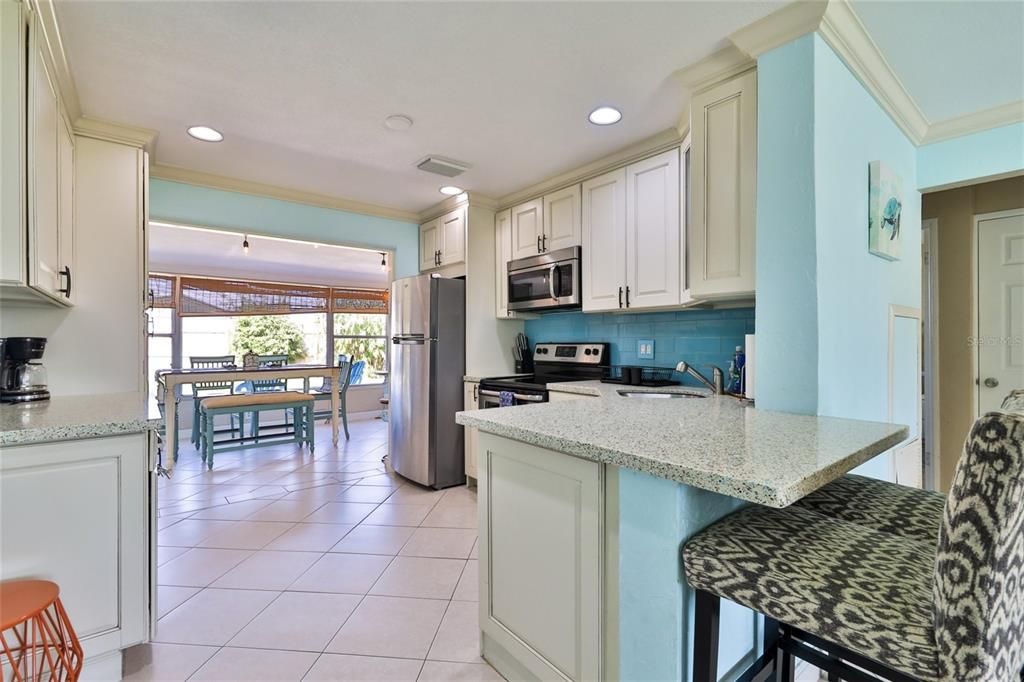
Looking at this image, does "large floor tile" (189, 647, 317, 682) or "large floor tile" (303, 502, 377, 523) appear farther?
"large floor tile" (303, 502, 377, 523)

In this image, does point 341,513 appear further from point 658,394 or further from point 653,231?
point 653,231

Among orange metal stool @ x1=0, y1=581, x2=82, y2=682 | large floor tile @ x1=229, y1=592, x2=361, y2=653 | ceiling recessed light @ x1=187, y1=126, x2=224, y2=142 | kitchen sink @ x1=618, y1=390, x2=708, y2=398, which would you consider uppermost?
ceiling recessed light @ x1=187, y1=126, x2=224, y2=142

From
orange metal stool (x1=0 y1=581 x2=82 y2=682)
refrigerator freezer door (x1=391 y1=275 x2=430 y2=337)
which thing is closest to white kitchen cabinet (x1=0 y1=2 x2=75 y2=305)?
orange metal stool (x1=0 y1=581 x2=82 y2=682)

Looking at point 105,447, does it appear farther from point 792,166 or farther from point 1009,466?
point 792,166

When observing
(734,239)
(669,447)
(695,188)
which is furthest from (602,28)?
(669,447)

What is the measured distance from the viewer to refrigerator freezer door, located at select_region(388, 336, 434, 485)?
11.1 ft

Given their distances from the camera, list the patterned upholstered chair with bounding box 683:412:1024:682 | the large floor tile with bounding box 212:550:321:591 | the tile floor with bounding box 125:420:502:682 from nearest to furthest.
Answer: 1. the patterned upholstered chair with bounding box 683:412:1024:682
2. the tile floor with bounding box 125:420:502:682
3. the large floor tile with bounding box 212:550:321:591

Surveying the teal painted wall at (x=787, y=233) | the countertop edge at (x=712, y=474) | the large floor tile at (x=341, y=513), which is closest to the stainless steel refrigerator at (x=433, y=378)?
the large floor tile at (x=341, y=513)

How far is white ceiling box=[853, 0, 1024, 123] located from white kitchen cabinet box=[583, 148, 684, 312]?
0.94m

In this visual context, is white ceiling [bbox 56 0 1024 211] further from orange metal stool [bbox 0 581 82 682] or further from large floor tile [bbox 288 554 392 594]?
large floor tile [bbox 288 554 392 594]

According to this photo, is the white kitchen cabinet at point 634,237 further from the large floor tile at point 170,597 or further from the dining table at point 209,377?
the dining table at point 209,377

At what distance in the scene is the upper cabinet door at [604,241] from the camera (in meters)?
2.73

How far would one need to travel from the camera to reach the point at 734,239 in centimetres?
175

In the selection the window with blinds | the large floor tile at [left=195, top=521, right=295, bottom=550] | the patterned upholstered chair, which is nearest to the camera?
the patterned upholstered chair
